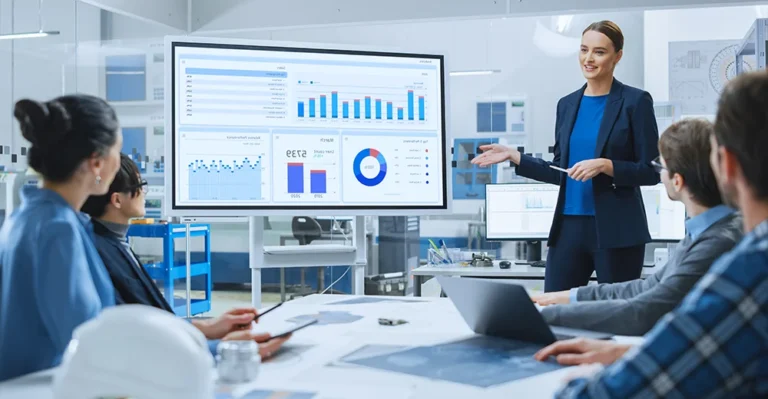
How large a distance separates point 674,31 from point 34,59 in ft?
19.0

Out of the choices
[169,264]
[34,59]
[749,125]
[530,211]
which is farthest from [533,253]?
[34,59]

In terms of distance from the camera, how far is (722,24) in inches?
270

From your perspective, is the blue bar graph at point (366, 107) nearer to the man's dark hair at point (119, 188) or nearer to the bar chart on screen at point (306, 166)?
the bar chart on screen at point (306, 166)

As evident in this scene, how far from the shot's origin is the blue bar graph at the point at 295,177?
2663 mm

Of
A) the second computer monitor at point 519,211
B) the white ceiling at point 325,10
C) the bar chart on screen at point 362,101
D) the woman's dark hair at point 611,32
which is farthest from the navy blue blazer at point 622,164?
the white ceiling at point 325,10

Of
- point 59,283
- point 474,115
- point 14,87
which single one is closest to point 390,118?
point 59,283

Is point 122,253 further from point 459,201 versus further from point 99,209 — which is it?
point 459,201

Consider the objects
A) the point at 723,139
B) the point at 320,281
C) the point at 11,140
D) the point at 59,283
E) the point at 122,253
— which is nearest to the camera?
the point at 723,139

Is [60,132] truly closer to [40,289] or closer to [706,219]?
[40,289]

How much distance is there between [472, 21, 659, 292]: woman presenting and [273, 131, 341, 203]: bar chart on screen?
0.55 meters

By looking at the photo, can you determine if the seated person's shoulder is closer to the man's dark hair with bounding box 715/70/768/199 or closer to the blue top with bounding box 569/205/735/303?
the man's dark hair with bounding box 715/70/768/199

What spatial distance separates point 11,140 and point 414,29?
3.75 metres

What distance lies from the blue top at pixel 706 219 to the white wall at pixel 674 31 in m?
5.72

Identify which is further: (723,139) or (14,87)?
(14,87)
